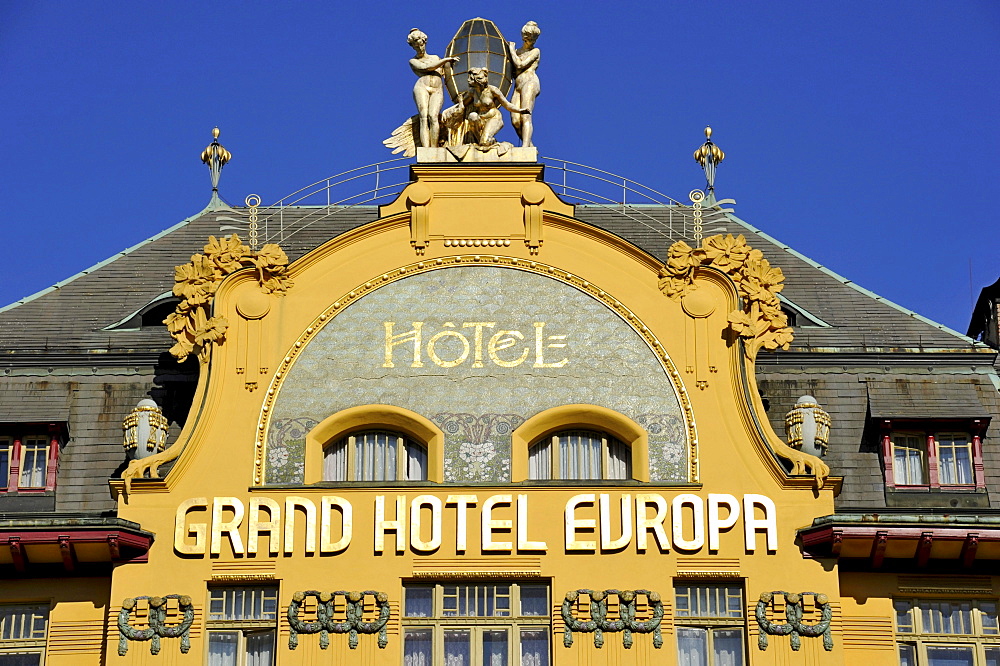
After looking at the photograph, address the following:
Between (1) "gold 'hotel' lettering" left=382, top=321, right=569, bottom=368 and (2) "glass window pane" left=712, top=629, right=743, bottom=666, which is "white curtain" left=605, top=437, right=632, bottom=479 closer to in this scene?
(1) "gold 'hotel' lettering" left=382, top=321, right=569, bottom=368

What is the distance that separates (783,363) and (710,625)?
5918 mm

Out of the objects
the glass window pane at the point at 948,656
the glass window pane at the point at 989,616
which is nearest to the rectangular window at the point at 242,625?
the glass window pane at the point at 948,656

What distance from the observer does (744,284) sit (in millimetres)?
35062

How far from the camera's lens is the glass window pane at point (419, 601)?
108ft

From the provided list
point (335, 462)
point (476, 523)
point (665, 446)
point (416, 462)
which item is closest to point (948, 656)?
point (665, 446)

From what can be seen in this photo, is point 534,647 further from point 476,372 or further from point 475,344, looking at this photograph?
point 475,344

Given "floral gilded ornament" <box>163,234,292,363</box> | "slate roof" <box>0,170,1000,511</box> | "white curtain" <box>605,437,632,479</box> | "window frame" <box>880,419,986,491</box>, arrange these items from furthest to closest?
1. "slate roof" <box>0,170,1000,511</box>
2. "window frame" <box>880,419,986,491</box>
3. "floral gilded ornament" <box>163,234,292,363</box>
4. "white curtain" <box>605,437,632,479</box>

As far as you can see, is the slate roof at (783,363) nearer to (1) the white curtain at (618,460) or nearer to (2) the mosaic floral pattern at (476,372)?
(2) the mosaic floral pattern at (476,372)

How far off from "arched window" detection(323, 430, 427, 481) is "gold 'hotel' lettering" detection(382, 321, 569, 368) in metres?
1.18

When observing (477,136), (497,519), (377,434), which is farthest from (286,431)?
(477,136)

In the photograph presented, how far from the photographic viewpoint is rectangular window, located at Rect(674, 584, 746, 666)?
32750 millimetres

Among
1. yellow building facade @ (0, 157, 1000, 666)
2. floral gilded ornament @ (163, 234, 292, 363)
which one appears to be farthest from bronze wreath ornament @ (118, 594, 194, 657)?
floral gilded ornament @ (163, 234, 292, 363)

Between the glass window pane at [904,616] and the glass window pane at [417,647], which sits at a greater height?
the glass window pane at [904,616]

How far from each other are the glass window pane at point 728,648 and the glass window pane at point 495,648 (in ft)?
10.2
